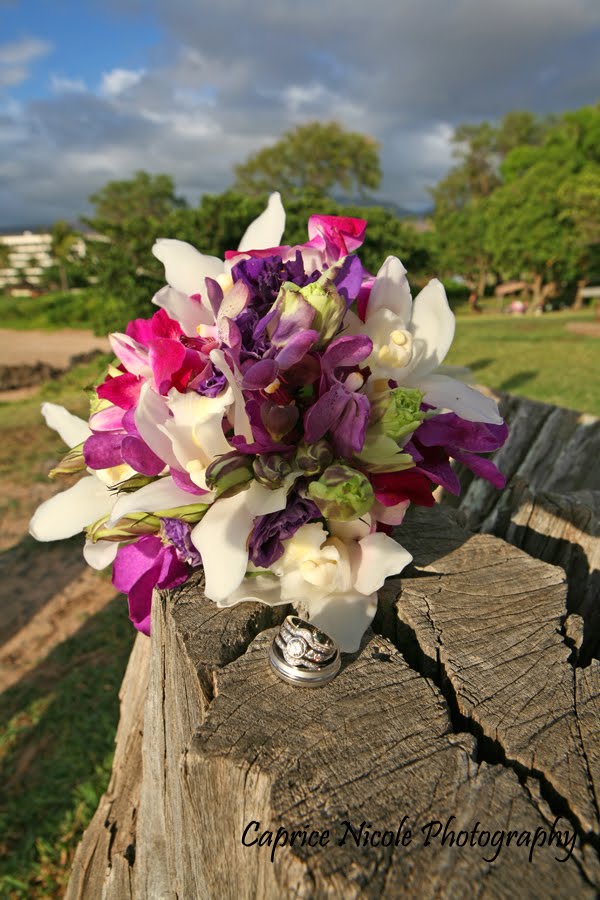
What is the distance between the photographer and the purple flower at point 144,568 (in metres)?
1.41

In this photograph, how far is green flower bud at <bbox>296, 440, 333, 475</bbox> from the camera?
1.20 meters

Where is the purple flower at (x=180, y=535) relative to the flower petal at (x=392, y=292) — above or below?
below

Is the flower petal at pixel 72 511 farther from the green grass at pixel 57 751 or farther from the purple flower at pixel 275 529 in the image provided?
the green grass at pixel 57 751

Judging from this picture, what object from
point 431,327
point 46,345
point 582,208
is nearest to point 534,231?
point 582,208

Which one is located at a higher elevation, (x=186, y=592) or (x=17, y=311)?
(x=186, y=592)

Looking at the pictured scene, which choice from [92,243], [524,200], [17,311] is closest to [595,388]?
[92,243]

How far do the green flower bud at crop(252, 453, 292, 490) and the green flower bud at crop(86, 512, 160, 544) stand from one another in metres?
0.30

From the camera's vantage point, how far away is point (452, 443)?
1.38 meters

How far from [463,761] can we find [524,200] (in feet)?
101

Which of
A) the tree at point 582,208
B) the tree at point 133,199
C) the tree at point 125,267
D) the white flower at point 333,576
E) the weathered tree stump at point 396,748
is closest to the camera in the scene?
the weathered tree stump at point 396,748

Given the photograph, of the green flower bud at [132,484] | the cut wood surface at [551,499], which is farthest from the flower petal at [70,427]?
the cut wood surface at [551,499]

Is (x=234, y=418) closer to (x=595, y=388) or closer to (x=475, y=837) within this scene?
(x=475, y=837)

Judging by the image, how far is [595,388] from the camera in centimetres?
995

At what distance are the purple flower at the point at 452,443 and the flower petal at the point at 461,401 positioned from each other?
4 cm
